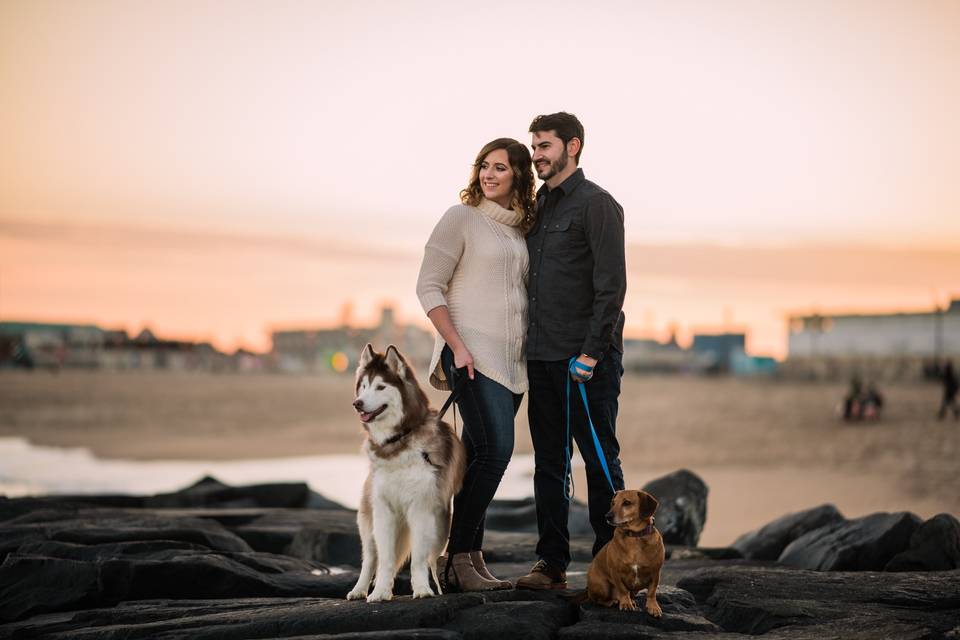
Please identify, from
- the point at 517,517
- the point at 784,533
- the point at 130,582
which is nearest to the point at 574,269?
the point at 130,582

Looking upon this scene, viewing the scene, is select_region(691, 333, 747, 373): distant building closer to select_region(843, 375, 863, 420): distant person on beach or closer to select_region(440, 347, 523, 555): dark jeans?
select_region(843, 375, 863, 420): distant person on beach

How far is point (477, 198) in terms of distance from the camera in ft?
19.4

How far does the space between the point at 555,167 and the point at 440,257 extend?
2.55ft

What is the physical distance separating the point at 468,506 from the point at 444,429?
17.5 inches

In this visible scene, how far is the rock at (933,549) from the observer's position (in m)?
7.73

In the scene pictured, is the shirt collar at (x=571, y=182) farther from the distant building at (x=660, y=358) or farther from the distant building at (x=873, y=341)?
the distant building at (x=660, y=358)

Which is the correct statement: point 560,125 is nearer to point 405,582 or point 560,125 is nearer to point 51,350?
point 405,582

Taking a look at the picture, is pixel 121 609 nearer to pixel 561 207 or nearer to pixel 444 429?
pixel 444 429

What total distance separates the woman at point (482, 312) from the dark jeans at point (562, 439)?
16 centimetres

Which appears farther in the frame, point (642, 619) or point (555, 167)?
point (555, 167)

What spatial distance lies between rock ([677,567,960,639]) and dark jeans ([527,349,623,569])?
0.84 metres

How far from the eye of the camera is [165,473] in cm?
2233

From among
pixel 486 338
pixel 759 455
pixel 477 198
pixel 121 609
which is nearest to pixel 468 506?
pixel 486 338

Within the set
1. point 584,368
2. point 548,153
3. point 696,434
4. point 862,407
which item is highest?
point 548,153
